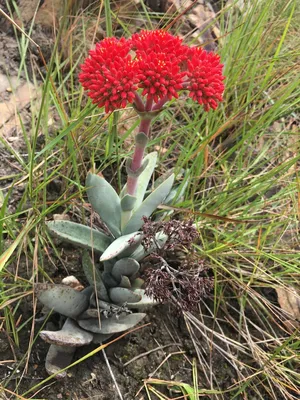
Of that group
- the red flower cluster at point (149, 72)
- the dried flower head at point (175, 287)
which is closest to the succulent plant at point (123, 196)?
the red flower cluster at point (149, 72)

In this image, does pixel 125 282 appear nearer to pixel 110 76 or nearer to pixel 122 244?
pixel 122 244

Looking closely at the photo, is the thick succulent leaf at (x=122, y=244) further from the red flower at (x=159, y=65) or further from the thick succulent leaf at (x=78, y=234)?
the red flower at (x=159, y=65)

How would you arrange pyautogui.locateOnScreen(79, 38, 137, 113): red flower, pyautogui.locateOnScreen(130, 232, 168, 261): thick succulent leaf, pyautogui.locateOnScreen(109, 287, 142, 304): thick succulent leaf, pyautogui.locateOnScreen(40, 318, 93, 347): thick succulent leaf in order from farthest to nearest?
pyautogui.locateOnScreen(130, 232, 168, 261): thick succulent leaf, pyautogui.locateOnScreen(109, 287, 142, 304): thick succulent leaf, pyautogui.locateOnScreen(40, 318, 93, 347): thick succulent leaf, pyautogui.locateOnScreen(79, 38, 137, 113): red flower

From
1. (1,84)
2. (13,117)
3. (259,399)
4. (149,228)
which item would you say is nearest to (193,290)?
(149,228)

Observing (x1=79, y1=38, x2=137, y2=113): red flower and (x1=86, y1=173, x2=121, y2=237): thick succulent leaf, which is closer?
(x1=79, y1=38, x2=137, y2=113): red flower

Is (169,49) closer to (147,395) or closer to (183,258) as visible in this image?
(183,258)

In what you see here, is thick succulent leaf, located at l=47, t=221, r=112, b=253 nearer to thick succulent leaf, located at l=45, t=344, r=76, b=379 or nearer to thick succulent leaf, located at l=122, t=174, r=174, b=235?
thick succulent leaf, located at l=122, t=174, r=174, b=235

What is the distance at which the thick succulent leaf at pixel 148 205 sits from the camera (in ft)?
5.58

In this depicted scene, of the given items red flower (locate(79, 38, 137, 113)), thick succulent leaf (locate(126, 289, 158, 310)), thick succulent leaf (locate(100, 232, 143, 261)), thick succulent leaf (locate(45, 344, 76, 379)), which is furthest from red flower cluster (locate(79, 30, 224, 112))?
thick succulent leaf (locate(45, 344, 76, 379))

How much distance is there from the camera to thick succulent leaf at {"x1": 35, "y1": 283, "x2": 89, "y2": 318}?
152 centimetres

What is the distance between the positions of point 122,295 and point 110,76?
0.81m

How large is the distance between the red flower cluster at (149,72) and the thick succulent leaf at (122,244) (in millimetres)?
483

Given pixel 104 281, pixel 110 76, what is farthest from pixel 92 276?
pixel 110 76

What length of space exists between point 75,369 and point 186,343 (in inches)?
20.0
